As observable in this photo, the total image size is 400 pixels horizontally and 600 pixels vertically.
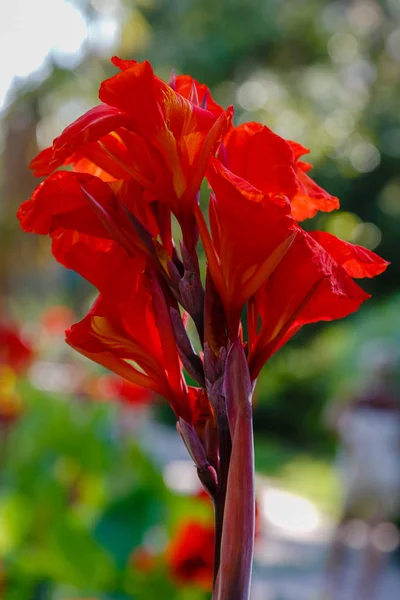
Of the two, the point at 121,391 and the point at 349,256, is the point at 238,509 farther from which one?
the point at 121,391

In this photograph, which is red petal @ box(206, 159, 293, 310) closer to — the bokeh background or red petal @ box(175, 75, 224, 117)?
red petal @ box(175, 75, 224, 117)

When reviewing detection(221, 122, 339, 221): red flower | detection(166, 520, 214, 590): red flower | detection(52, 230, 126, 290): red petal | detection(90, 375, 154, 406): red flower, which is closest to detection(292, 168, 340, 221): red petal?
detection(221, 122, 339, 221): red flower

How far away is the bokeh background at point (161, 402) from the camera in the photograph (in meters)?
1.34

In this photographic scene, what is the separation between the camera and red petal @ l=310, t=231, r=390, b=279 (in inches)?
15.0

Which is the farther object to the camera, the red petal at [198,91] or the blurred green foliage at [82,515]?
the blurred green foliage at [82,515]

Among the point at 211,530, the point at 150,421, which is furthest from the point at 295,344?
the point at 211,530

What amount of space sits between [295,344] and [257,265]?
248 inches

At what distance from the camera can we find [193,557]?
123cm

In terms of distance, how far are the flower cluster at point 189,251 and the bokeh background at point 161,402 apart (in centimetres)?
93

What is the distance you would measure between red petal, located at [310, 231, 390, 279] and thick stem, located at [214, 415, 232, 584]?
11cm

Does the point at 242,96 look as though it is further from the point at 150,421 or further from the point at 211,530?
the point at 211,530

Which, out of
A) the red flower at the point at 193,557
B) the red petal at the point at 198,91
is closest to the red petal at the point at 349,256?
the red petal at the point at 198,91

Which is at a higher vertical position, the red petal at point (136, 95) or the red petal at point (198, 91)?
the red petal at point (198, 91)

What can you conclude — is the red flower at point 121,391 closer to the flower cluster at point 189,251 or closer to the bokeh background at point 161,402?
the bokeh background at point 161,402
